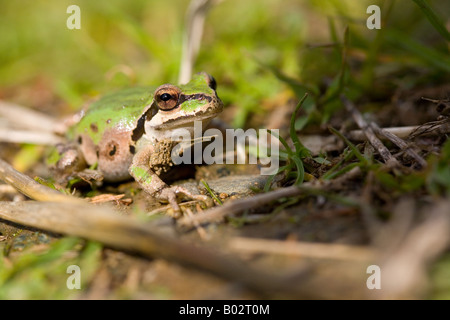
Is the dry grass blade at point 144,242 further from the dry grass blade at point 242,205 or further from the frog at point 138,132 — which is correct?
the frog at point 138,132

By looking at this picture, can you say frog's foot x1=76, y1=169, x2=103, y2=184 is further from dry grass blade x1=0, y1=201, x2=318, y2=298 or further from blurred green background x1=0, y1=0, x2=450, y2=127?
blurred green background x1=0, y1=0, x2=450, y2=127

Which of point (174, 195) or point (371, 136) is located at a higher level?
point (371, 136)

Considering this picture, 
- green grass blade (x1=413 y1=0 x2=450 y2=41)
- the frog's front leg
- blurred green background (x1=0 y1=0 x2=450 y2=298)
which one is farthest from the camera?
blurred green background (x1=0 y1=0 x2=450 y2=298)

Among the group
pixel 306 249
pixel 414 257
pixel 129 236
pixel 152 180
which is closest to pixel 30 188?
pixel 152 180

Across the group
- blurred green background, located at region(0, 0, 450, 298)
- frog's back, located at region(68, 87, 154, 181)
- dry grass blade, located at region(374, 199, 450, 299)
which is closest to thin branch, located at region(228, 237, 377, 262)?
dry grass blade, located at region(374, 199, 450, 299)

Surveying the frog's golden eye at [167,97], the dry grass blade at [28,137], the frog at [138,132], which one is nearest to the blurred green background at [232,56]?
the dry grass blade at [28,137]

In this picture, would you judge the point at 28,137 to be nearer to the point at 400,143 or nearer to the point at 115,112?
the point at 115,112
